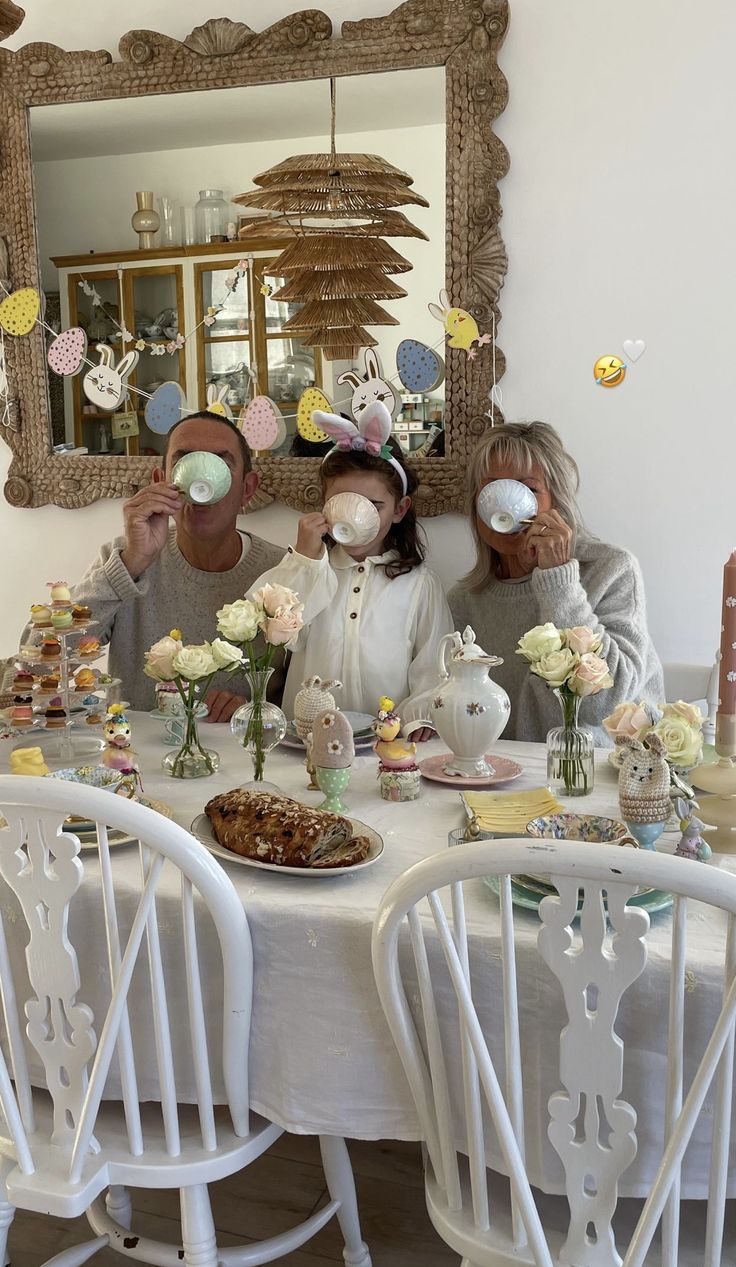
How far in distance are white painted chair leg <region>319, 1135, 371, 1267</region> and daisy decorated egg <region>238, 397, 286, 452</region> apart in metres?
1.54

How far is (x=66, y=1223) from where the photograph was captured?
1.74 metres

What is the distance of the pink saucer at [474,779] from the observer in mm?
1610

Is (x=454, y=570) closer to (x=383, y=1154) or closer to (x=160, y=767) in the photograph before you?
(x=160, y=767)

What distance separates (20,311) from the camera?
2.71m

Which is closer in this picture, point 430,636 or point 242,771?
point 242,771

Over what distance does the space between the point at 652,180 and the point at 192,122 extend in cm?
105

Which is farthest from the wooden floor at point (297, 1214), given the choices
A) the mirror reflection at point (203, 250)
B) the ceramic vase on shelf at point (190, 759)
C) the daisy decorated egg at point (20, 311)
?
the daisy decorated egg at point (20, 311)

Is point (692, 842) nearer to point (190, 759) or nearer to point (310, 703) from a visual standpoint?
point (310, 703)

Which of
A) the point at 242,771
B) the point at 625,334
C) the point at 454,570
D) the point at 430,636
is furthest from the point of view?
the point at 454,570

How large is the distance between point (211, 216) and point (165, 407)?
45 cm

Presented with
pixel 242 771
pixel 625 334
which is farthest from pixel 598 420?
pixel 242 771

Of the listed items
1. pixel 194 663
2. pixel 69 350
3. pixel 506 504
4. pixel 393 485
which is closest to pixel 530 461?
pixel 506 504

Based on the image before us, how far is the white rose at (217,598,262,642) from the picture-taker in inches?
62.1

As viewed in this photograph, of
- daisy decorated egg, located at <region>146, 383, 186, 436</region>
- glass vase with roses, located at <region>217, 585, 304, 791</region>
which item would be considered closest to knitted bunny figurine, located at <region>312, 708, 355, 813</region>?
glass vase with roses, located at <region>217, 585, 304, 791</region>
